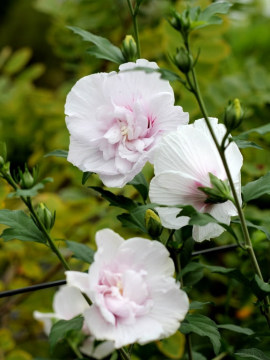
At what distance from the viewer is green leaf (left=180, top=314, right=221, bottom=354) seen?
485 mm

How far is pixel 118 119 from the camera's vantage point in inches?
19.3

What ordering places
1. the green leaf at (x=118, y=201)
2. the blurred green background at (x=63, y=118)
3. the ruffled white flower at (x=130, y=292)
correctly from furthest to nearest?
the blurred green background at (x=63, y=118) < the green leaf at (x=118, y=201) < the ruffled white flower at (x=130, y=292)

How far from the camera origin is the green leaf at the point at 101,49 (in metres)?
0.52

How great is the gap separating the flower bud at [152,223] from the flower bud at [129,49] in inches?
5.7

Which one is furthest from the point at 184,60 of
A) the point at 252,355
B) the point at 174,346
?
the point at 174,346

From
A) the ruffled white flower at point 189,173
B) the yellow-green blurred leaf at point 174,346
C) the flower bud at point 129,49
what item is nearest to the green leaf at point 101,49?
the flower bud at point 129,49

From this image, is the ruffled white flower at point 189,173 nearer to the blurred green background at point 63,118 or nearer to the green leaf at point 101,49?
the green leaf at point 101,49

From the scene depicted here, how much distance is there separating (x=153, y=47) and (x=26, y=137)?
34 centimetres

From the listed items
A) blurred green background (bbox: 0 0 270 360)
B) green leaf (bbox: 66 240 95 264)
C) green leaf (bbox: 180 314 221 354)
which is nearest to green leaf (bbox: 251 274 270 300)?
green leaf (bbox: 180 314 221 354)

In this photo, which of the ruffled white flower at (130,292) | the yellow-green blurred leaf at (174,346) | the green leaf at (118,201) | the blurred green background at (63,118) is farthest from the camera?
the blurred green background at (63,118)

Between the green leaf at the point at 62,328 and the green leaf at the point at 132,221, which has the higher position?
the green leaf at the point at 132,221

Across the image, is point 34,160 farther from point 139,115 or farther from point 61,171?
point 139,115

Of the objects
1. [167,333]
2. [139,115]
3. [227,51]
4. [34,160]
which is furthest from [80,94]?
[34,160]

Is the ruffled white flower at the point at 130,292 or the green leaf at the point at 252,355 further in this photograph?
the green leaf at the point at 252,355
